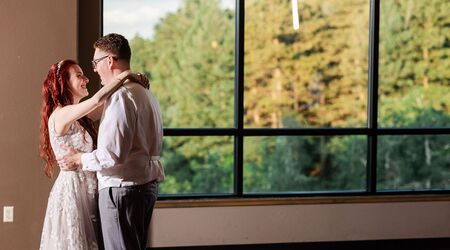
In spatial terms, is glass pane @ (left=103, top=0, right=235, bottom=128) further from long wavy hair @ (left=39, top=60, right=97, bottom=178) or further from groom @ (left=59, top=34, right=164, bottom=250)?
groom @ (left=59, top=34, right=164, bottom=250)

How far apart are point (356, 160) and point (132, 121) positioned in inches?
117

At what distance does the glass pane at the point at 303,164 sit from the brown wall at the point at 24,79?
1.60 meters

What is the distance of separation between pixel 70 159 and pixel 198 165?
6.73 feet

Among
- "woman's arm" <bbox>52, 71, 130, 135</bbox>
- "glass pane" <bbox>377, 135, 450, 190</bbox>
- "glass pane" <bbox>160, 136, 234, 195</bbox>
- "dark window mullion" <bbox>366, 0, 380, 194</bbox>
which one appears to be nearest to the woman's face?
"woman's arm" <bbox>52, 71, 130, 135</bbox>

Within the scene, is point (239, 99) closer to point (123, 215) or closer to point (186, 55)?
point (186, 55)

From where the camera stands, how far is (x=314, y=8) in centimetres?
598

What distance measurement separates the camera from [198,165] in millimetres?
5895

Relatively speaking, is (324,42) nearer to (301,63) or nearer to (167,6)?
(301,63)

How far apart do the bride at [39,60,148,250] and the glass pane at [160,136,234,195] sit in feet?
5.81

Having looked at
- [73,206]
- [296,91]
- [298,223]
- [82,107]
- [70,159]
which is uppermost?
[296,91]

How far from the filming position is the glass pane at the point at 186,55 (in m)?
5.76

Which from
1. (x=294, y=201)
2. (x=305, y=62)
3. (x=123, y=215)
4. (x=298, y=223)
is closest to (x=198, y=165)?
(x=294, y=201)

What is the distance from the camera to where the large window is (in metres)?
5.84

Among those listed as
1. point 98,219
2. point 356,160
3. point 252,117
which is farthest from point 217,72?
point 98,219
